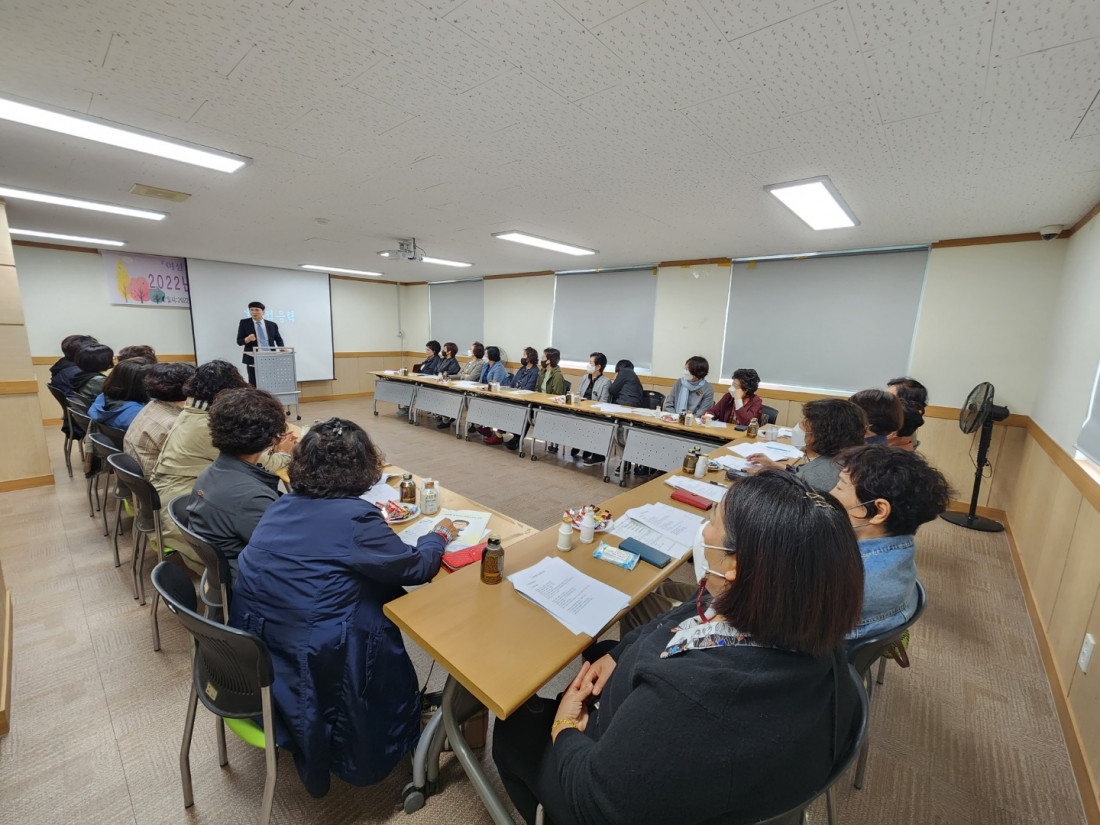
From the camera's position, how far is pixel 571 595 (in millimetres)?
1410

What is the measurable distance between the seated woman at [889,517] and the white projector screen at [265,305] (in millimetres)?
8813

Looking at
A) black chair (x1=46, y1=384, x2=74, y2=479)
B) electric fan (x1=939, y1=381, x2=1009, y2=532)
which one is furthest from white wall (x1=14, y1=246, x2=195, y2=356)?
electric fan (x1=939, y1=381, x2=1009, y2=532)

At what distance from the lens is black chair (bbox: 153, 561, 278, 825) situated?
1062mm

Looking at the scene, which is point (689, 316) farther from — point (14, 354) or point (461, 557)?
point (14, 354)

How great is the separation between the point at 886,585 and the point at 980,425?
3.70 metres

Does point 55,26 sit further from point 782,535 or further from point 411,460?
point 411,460

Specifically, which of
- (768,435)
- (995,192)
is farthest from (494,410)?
(995,192)

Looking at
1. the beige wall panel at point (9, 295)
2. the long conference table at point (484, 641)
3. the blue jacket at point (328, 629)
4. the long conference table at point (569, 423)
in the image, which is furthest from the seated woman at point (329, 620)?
the beige wall panel at point (9, 295)

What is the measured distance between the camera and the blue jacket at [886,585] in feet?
3.86

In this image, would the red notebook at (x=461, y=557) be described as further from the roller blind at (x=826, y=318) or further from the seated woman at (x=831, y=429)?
the roller blind at (x=826, y=318)

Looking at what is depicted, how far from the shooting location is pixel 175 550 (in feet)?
7.02

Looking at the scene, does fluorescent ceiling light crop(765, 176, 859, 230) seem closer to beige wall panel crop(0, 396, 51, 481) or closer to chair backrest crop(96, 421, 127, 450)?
chair backrest crop(96, 421, 127, 450)

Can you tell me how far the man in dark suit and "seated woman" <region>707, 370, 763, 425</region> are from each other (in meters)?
6.69

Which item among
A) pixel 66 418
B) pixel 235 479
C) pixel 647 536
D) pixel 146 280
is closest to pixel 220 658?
pixel 235 479
